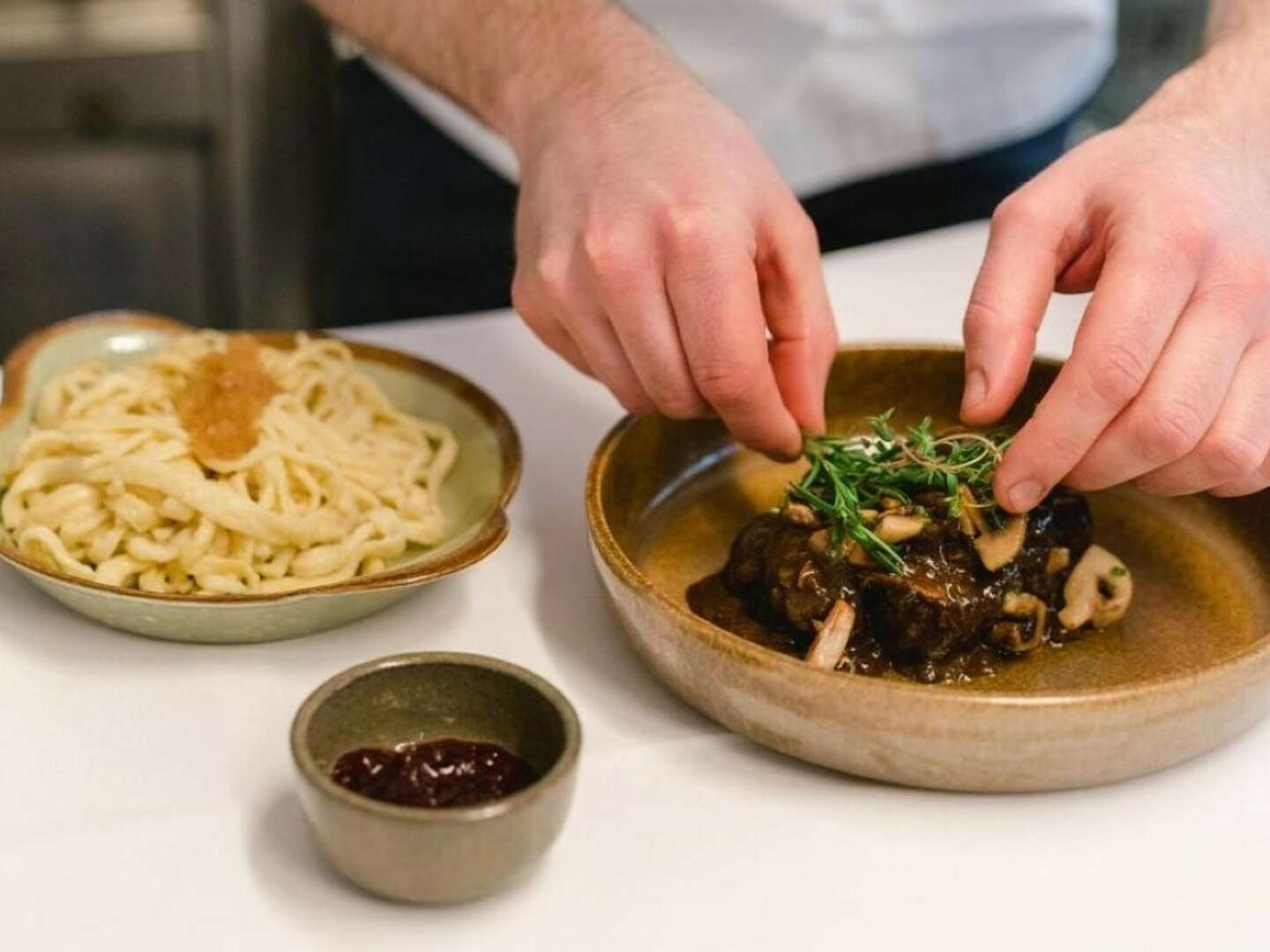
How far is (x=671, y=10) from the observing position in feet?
9.41

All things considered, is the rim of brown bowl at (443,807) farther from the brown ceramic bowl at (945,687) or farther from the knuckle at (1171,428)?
the knuckle at (1171,428)

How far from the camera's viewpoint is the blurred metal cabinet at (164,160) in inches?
151

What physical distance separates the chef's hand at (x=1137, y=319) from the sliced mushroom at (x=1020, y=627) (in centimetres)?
13

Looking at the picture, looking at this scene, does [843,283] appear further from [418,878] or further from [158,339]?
[418,878]

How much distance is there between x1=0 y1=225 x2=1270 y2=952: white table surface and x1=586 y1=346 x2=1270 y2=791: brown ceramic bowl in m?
0.06

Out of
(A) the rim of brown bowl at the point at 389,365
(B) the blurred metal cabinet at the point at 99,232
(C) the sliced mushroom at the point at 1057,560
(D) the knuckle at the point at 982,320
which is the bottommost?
(B) the blurred metal cabinet at the point at 99,232

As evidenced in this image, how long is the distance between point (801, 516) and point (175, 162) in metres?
2.83

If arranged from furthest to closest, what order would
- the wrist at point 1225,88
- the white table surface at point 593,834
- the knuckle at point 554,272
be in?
the wrist at point 1225,88
the knuckle at point 554,272
the white table surface at point 593,834

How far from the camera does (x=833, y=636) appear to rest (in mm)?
1695

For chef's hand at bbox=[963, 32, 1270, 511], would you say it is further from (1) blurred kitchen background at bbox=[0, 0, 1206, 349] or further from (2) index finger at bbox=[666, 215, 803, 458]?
(1) blurred kitchen background at bbox=[0, 0, 1206, 349]

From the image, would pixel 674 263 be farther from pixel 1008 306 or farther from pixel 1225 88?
pixel 1225 88

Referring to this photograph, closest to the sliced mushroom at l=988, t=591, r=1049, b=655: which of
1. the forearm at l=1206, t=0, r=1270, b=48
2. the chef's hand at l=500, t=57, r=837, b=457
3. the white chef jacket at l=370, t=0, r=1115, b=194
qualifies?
the chef's hand at l=500, t=57, r=837, b=457

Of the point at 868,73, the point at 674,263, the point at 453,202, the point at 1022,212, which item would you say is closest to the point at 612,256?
the point at 674,263

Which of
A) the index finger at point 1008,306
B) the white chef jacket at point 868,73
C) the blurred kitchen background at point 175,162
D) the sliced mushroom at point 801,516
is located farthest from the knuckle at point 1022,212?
the blurred kitchen background at point 175,162
